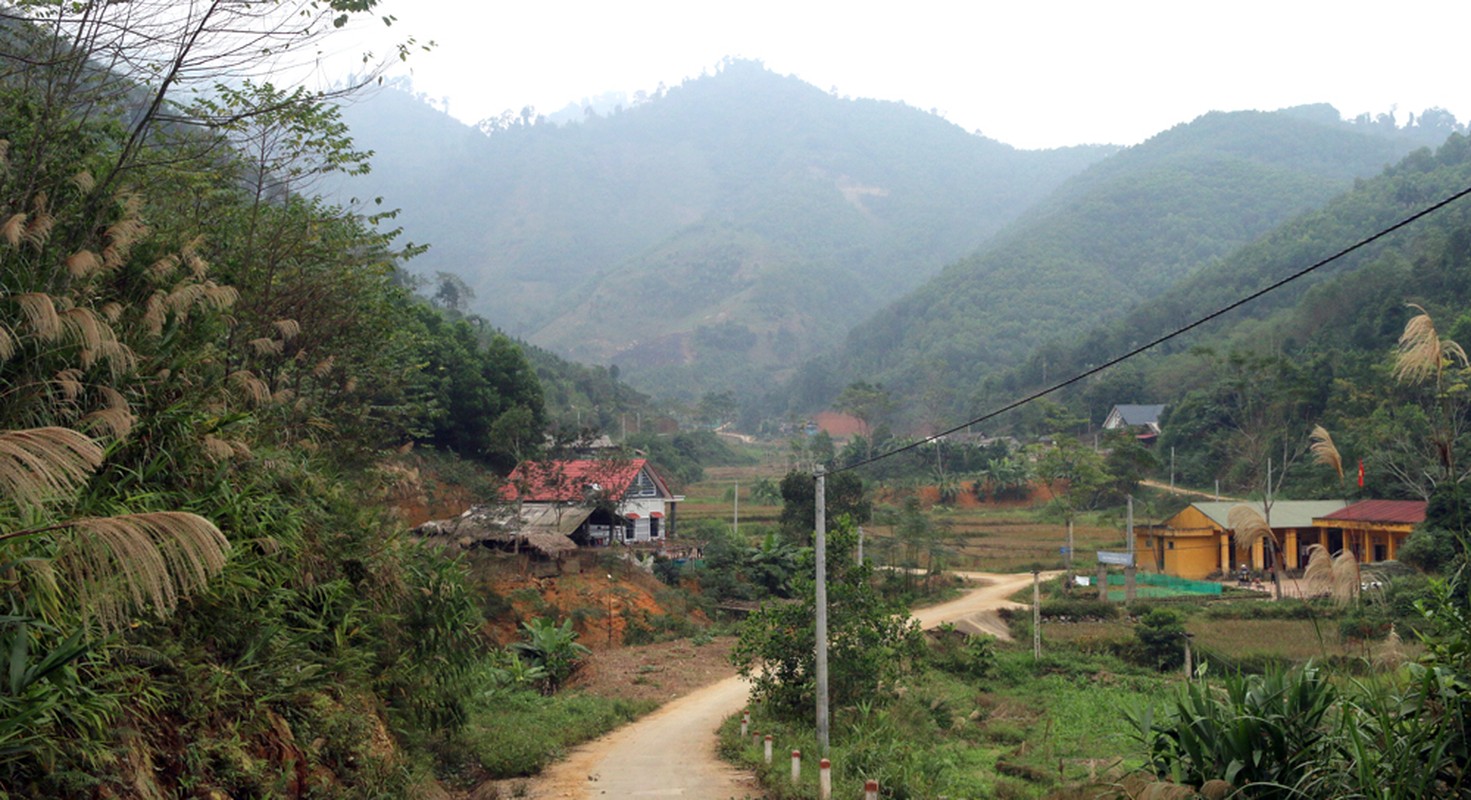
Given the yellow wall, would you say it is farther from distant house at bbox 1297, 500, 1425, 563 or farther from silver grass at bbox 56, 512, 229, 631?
silver grass at bbox 56, 512, 229, 631

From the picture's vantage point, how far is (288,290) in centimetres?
1344

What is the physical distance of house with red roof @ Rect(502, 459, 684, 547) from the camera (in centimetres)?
3262

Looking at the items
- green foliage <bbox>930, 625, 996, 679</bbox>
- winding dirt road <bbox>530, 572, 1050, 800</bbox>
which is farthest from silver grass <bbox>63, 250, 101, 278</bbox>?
green foliage <bbox>930, 625, 996, 679</bbox>

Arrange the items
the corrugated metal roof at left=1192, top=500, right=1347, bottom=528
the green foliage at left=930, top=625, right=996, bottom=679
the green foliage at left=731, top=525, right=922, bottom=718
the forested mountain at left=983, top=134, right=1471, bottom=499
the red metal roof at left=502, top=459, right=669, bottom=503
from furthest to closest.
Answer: the corrugated metal roof at left=1192, top=500, right=1347, bottom=528, the forested mountain at left=983, top=134, right=1471, bottom=499, the red metal roof at left=502, top=459, right=669, bottom=503, the green foliage at left=930, top=625, right=996, bottom=679, the green foliage at left=731, top=525, right=922, bottom=718

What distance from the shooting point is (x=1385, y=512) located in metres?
34.2

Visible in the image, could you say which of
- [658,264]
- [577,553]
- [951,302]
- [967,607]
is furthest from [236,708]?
[658,264]

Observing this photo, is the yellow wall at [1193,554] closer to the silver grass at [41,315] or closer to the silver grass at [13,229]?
the silver grass at [41,315]

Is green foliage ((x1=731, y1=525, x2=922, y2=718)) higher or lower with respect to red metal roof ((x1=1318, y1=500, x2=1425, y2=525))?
lower

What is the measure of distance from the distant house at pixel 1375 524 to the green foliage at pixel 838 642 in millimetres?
21592

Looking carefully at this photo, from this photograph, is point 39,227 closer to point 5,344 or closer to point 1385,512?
point 5,344

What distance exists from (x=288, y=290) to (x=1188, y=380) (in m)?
63.2

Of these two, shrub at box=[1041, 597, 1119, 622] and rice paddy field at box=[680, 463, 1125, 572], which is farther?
rice paddy field at box=[680, 463, 1125, 572]

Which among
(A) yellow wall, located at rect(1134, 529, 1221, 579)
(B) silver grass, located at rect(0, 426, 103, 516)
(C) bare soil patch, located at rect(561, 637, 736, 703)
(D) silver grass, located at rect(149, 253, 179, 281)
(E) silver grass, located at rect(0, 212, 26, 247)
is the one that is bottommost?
(C) bare soil patch, located at rect(561, 637, 736, 703)

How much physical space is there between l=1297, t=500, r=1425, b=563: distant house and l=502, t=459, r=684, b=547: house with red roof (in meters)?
22.8
